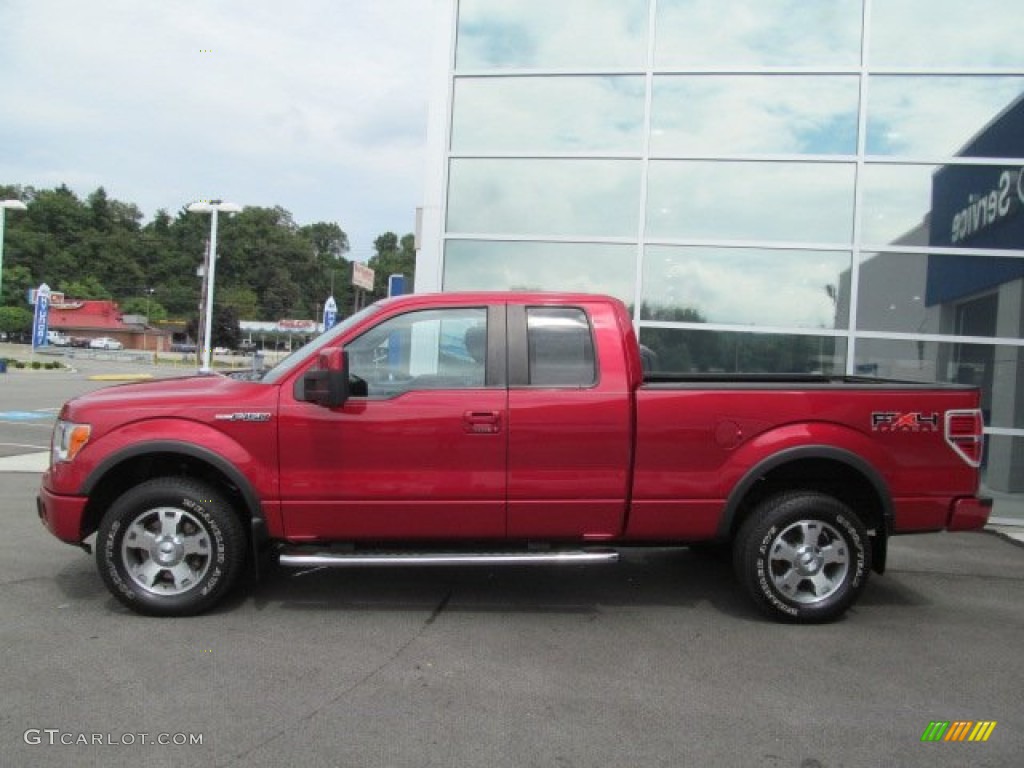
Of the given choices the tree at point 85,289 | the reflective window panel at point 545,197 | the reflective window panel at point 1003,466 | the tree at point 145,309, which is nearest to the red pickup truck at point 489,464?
the reflective window panel at point 1003,466

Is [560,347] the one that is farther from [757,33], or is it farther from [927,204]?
[757,33]

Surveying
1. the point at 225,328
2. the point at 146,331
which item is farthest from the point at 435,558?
the point at 146,331

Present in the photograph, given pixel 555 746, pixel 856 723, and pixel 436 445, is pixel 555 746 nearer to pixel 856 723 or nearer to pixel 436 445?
pixel 856 723

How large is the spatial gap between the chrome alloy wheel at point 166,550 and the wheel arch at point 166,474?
0.91 feet

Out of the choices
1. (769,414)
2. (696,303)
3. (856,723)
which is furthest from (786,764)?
(696,303)

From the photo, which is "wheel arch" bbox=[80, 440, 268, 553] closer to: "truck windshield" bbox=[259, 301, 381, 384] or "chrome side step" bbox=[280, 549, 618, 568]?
"chrome side step" bbox=[280, 549, 618, 568]

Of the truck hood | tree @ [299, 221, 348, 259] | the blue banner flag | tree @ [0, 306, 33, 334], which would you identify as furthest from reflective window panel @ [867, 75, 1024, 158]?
tree @ [299, 221, 348, 259]

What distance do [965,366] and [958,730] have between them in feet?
21.2

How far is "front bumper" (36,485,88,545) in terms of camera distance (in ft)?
15.0

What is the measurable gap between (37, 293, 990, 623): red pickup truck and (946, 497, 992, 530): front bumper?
1 centimetres

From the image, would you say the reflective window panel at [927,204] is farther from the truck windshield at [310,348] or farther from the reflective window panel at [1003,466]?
the truck windshield at [310,348]

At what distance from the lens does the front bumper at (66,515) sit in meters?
4.58

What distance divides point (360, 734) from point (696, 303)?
7.01 metres

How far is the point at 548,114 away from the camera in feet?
32.2
